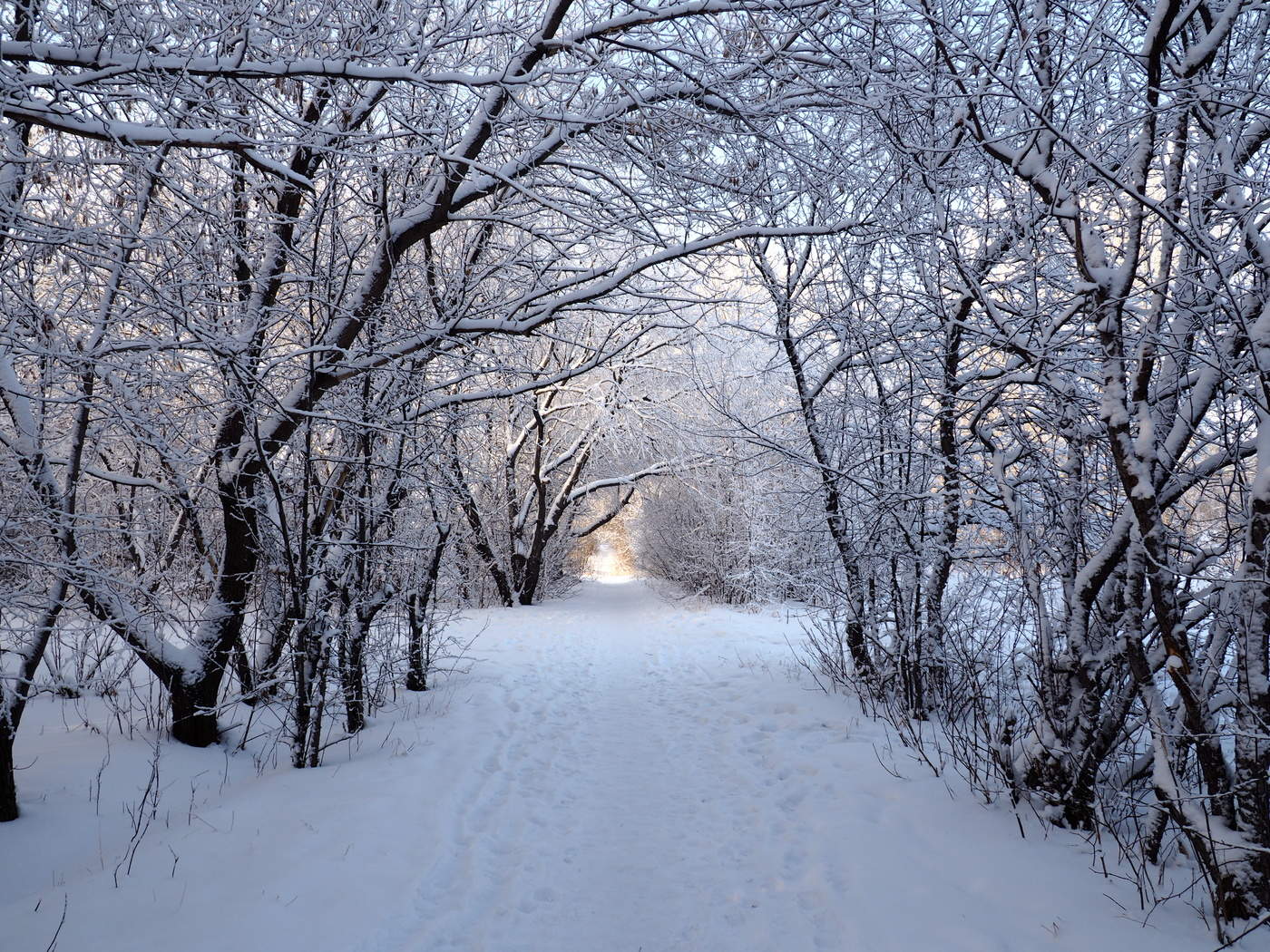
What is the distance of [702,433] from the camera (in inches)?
231

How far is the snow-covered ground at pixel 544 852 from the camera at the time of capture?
268 cm

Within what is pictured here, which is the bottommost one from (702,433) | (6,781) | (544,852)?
(544,852)

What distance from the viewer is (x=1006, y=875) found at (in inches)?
116

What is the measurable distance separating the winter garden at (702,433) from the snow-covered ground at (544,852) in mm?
27

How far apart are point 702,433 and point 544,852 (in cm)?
349

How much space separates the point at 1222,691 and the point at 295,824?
434 centimetres

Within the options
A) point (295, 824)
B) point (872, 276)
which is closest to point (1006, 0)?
point (872, 276)

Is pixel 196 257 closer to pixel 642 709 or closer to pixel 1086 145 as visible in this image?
pixel 1086 145

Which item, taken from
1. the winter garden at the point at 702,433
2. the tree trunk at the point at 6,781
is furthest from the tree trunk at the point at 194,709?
the tree trunk at the point at 6,781

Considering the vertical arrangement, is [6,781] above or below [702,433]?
below

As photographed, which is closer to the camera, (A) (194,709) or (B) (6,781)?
(B) (6,781)

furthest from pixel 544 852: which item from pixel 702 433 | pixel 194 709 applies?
pixel 702 433

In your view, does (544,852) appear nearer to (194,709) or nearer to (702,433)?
(194,709)

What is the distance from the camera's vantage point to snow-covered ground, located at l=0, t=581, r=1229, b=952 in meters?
2.68
